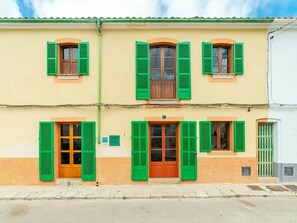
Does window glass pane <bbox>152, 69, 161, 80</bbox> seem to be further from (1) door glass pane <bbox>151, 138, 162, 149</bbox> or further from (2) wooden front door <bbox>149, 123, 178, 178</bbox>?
(1) door glass pane <bbox>151, 138, 162, 149</bbox>

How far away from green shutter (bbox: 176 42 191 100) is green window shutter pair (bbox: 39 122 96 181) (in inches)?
156

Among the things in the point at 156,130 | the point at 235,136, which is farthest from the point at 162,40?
the point at 235,136

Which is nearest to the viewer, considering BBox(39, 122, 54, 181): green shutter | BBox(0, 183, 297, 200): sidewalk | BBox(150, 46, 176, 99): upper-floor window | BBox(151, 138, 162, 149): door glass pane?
BBox(0, 183, 297, 200): sidewalk

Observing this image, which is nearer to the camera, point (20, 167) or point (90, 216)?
point (90, 216)

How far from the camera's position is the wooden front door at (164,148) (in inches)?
342

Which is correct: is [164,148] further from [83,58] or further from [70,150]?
[83,58]

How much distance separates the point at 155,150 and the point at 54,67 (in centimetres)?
551

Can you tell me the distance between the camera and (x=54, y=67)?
326 inches

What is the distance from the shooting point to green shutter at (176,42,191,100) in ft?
A: 27.5

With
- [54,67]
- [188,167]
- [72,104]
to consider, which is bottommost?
[188,167]

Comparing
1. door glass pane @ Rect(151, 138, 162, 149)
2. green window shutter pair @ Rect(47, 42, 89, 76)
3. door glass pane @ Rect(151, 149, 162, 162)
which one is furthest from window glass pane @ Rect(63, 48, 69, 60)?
door glass pane @ Rect(151, 149, 162, 162)

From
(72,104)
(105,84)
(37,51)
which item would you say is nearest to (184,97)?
(105,84)

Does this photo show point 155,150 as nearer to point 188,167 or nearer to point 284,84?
point 188,167

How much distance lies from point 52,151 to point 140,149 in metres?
3.65
